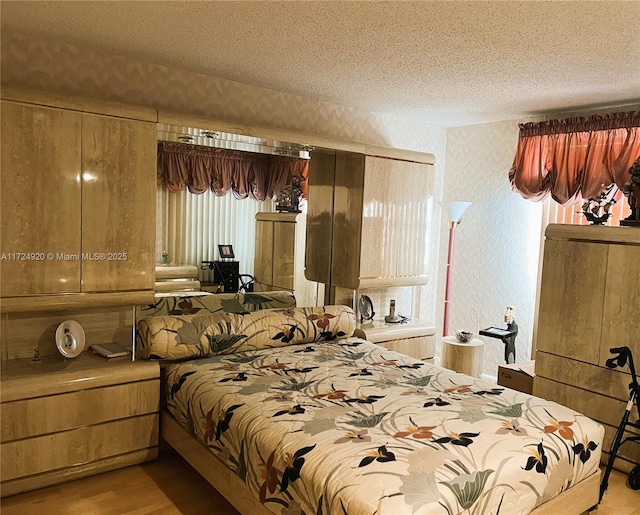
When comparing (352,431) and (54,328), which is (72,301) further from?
(352,431)

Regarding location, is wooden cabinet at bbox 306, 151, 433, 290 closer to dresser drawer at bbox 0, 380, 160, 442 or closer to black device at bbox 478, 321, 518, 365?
black device at bbox 478, 321, 518, 365

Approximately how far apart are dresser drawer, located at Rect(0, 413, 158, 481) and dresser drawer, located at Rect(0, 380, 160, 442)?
38mm

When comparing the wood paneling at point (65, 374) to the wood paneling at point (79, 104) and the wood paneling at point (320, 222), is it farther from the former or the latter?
the wood paneling at point (320, 222)

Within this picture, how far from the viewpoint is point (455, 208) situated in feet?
14.4

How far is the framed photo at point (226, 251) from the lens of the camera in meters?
3.64

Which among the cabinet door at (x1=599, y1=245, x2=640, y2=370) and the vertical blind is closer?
the cabinet door at (x1=599, y1=245, x2=640, y2=370)

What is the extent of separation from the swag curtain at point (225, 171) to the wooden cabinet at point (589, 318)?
189cm

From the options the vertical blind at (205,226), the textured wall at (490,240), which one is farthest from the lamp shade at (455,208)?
the vertical blind at (205,226)

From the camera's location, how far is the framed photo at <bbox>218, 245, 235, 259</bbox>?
364cm

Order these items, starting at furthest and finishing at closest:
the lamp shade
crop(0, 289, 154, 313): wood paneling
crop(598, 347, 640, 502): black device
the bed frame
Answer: the lamp shade < crop(598, 347, 640, 502): black device < crop(0, 289, 154, 313): wood paneling < the bed frame

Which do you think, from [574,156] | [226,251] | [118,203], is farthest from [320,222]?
[574,156]

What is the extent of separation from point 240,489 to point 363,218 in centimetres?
223

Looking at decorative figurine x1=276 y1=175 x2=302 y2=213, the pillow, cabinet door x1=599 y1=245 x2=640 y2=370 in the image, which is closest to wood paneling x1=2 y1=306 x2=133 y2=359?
the pillow

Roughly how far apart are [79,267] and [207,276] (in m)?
0.97
